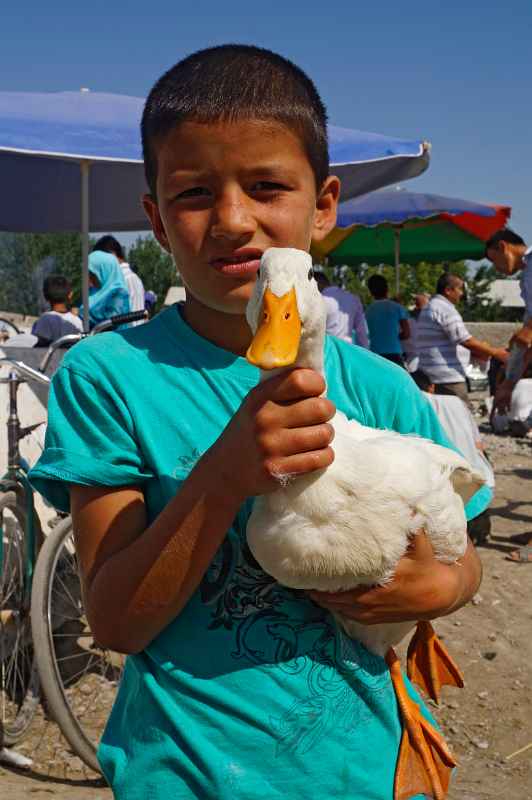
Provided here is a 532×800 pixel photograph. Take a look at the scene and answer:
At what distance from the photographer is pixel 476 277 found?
35.0 m

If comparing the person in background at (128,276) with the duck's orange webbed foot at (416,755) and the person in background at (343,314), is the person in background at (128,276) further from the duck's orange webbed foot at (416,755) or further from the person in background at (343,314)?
the duck's orange webbed foot at (416,755)

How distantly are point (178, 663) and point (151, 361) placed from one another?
0.43 meters

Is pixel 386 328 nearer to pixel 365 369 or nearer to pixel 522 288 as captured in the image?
pixel 522 288

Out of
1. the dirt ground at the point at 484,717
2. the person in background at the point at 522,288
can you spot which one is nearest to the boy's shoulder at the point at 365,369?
the dirt ground at the point at 484,717

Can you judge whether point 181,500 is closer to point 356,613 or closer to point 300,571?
point 300,571

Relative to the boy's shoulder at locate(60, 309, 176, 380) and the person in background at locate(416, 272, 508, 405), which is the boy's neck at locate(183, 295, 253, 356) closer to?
the boy's shoulder at locate(60, 309, 176, 380)

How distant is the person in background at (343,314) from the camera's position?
7.91 meters

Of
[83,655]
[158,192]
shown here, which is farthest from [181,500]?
[83,655]

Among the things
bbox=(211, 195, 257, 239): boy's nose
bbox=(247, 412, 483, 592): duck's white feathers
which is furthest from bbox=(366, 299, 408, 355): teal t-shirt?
bbox=(211, 195, 257, 239): boy's nose

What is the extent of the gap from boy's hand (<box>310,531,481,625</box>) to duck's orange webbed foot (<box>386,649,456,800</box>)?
14 cm

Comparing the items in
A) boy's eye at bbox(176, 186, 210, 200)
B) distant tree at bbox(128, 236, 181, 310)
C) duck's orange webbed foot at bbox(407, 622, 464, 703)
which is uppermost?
boy's eye at bbox(176, 186, 210, 200)

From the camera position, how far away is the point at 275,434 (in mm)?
984

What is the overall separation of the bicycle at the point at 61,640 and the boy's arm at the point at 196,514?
2013 mm

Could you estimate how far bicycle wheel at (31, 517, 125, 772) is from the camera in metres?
2.94
